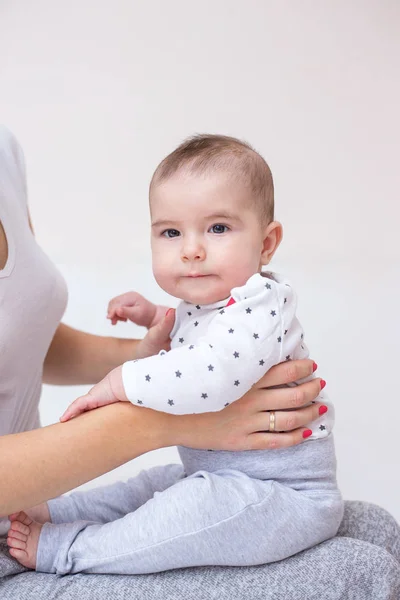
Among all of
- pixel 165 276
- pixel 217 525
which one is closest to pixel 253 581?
pixel 217 525

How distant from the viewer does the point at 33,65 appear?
2.92m

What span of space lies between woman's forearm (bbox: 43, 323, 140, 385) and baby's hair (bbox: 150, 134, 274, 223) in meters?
0.50

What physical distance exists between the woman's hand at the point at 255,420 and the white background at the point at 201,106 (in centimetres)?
172

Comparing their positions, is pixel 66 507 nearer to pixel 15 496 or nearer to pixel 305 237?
pixel 15 496

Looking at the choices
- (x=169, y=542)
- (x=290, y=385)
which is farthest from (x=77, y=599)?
(x=290, y=385)

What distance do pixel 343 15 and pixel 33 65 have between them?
1.18 m

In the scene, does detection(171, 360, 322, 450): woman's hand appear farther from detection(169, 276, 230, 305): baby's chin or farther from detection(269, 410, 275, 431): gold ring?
detection(169, 276, 230, 305): baby's chin

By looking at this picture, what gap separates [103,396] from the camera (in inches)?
44.4

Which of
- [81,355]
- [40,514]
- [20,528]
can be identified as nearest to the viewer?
[20,528]

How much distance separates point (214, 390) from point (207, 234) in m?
0.26

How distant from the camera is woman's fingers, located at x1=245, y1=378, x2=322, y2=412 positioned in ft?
3.76

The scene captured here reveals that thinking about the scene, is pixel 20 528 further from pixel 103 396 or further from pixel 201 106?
pixel 201 106

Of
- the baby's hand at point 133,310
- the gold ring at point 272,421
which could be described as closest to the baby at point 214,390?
the gold ring at point 272,421

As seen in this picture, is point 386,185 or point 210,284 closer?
point 210,284
